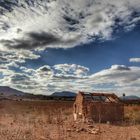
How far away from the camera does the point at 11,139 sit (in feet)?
38.9

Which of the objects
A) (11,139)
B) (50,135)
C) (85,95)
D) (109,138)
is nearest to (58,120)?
(11,139)

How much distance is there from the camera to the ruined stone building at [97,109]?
26844mm

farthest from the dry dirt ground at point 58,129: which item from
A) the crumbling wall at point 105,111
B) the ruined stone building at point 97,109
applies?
the ruined stone building at point 97,109

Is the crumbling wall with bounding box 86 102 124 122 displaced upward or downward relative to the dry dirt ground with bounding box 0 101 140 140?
upward

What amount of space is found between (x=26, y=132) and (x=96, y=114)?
14.9 meters

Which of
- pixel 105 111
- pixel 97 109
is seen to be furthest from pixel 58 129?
pixel 105 111

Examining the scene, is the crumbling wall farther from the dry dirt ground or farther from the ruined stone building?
the dry dirt ground

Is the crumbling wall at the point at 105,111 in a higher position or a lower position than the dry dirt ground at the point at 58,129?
higher

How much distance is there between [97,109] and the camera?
26.7 m

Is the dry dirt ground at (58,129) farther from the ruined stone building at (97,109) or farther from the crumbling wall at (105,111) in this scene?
the ruined stone building at (97,109)

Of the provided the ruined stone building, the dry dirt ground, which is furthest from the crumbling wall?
the dry dirt ground

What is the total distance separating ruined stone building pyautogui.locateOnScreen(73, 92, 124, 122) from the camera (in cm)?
2684

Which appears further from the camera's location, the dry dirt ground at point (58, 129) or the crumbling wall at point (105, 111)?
the crumbling wall at point (105, 111)

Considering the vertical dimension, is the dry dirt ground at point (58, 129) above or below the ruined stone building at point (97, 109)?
below
